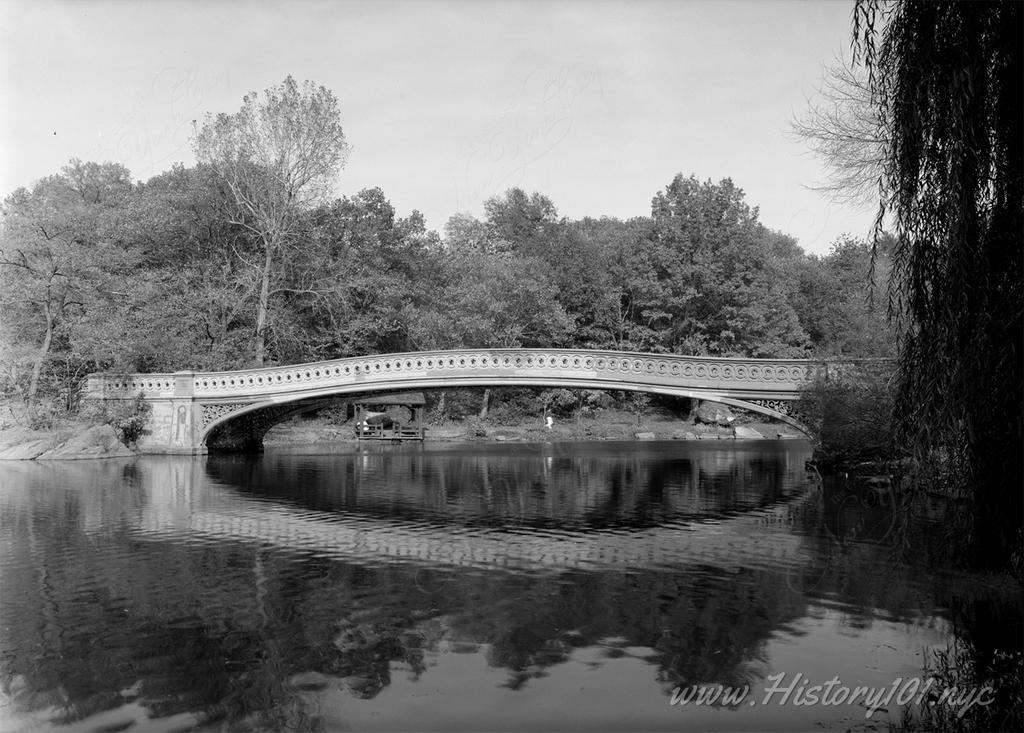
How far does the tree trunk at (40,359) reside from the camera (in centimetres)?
2677

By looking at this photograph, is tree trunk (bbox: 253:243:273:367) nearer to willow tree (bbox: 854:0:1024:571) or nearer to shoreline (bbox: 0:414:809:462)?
shoreline (bbox: 0:414:809:462)

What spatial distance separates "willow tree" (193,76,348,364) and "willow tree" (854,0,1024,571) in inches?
1163

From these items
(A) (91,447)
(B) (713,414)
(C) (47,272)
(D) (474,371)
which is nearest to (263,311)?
(C) (47,272)

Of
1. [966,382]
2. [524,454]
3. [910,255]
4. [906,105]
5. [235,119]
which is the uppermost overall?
[235,119]

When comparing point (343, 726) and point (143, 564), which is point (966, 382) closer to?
point (343, 726)

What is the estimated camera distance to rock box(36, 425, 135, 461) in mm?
25719

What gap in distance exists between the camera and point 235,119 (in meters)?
32.8

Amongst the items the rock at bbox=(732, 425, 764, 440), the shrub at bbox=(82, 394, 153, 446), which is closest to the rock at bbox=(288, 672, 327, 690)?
the shrub at bbox=(82, 394, 153, 446)

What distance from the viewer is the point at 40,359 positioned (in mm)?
26797

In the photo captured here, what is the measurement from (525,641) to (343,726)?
7.10 feet

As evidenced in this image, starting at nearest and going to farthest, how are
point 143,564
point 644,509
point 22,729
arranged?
point 22,729, point 143,564, point 644,509

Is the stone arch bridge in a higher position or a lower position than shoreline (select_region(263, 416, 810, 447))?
higher

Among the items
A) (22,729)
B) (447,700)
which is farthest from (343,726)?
(22,729)

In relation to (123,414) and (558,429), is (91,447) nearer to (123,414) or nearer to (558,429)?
(123,414)
